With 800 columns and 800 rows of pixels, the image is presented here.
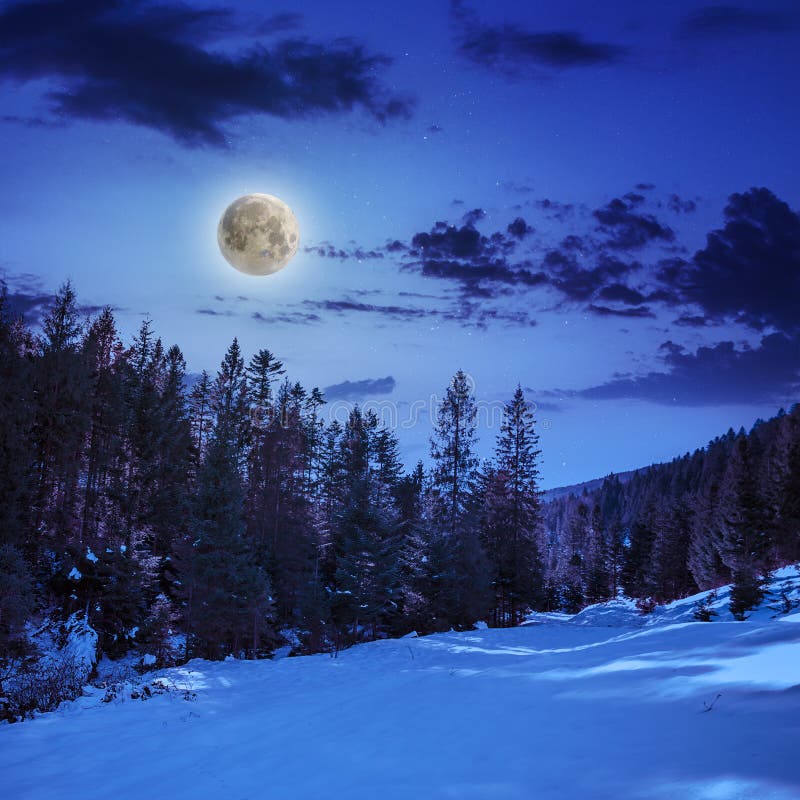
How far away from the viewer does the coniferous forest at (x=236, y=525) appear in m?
23.4

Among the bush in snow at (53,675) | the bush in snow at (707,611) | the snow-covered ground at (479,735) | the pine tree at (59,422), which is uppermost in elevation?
the pine tree at (59,422)

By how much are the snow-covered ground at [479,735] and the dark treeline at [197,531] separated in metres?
12.9

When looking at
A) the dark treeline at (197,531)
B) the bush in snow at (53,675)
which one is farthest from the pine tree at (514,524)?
the bush in snow at (53,675)

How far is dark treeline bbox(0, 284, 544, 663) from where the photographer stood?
76.3ft

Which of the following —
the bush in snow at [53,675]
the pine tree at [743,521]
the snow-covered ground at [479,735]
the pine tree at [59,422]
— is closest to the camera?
the snow-covered ground at [479,735]

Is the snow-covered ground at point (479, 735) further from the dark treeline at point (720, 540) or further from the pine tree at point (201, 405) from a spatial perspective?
the pine tree at point (201, 405)

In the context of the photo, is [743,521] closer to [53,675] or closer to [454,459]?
[454,459]

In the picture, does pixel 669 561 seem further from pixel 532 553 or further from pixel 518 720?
pixel 518 720

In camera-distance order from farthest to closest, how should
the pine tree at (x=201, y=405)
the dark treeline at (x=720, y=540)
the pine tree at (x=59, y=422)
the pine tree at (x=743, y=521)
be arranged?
the pine tree at (x=201, y=405) → the pine tree at (x=743, y=521) → the dark treeline at (x=720, y=540) → the pine tree at (x=59, y=422)

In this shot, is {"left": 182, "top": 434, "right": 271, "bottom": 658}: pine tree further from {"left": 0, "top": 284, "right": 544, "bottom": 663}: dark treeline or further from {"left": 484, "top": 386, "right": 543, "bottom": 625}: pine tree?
{"left": 484, "top": 386, "right": 543, "bottom": 625}: pine tree

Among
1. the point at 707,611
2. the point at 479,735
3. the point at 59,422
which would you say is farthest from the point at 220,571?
the point at 707,611

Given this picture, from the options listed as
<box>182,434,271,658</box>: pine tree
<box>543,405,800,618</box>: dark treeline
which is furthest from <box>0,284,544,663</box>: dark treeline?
<box>543,405,800,618</box>: dark treeline

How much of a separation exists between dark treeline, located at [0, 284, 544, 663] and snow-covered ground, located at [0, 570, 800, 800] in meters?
12.9

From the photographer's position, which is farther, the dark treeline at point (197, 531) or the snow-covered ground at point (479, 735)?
the dark treeline at point (197, 531)
